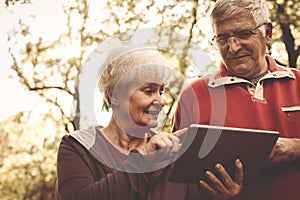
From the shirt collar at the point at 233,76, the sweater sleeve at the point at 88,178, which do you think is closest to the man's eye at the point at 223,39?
the shirt collar at the point at 233,76

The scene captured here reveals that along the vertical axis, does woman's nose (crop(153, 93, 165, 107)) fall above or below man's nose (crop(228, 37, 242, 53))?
below

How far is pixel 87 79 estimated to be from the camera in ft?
7.11

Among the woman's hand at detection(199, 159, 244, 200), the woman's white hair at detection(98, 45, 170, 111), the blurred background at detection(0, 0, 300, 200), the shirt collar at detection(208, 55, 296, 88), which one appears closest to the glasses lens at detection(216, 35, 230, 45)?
the shirt collar at detection(208, 55, 296, 88)

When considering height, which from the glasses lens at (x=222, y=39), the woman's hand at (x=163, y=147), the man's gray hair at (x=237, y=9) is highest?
the man's gray hair at (x=237, y=9)

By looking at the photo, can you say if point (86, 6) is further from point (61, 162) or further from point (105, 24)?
point (61, 162)

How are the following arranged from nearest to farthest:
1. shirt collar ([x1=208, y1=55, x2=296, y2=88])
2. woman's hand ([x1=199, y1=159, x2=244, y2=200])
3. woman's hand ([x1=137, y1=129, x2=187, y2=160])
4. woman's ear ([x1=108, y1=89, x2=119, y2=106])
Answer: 1. woman's hand ([x1=137, y1=129, x2=187, y2=160])
2. woman's hand ([x1=199, y1=159, x2=244, y2=200])
3. woman's ear ([x1=108, y1=89, x2=119, y2=106])
4. shirt collar ([x1=208, y1=55, x2=296, y2=88])

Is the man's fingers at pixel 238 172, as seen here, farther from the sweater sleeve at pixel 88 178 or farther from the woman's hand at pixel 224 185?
the sweater sleeve at pixel 88 178

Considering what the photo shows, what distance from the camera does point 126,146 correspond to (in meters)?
2.04

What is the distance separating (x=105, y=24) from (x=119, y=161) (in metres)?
6.72

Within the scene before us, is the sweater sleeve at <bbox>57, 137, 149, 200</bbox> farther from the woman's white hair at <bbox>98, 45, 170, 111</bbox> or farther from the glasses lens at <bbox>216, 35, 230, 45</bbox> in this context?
the glasses lens at <bbox>216, 35, 230, 45</bbox>

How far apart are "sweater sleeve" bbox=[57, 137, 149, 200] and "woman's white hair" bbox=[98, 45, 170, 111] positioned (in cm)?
28

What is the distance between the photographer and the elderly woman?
5.83 feet

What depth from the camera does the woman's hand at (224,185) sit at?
195cm

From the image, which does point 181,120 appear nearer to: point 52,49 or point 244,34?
point 244,34
